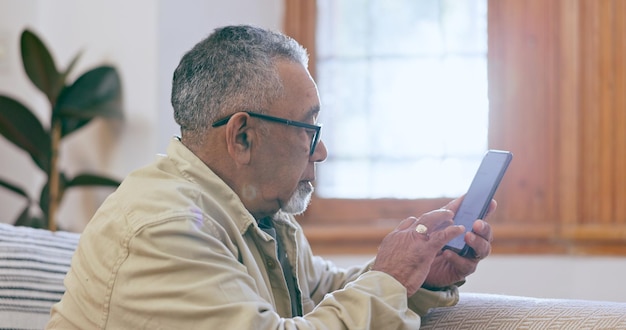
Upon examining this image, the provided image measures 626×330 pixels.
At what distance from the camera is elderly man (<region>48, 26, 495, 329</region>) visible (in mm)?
1146

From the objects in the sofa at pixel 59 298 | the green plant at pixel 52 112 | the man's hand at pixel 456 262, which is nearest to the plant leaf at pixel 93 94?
the green plant at pixel 52 112

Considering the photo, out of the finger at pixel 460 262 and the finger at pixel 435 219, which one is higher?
the finger at pixel 435 219

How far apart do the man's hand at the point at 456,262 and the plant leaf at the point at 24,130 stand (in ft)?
5.62

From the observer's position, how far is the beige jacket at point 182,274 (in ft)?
3.71

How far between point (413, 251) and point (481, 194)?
0.20 metres

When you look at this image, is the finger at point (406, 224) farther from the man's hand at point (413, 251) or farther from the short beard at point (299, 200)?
the short beard at point (299, 200)

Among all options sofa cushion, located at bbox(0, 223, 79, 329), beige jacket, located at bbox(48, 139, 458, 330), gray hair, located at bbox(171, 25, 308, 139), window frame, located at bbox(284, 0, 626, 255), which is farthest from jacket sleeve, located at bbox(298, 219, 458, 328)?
window frame, located at bbox(284, 0, 626, 255)

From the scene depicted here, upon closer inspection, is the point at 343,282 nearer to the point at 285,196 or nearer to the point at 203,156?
the point at 285,196

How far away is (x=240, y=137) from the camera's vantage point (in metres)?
1.37

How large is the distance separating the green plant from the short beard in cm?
139

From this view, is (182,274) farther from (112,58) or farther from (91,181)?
(112,58)

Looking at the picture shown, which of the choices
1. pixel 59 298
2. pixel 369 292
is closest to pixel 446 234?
pixel 369 292

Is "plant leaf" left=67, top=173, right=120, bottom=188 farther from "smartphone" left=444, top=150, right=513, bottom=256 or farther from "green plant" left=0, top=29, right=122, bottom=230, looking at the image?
"smartphone" left=444, top=150, right=513, bottom=256

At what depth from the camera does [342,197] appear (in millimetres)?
2938
